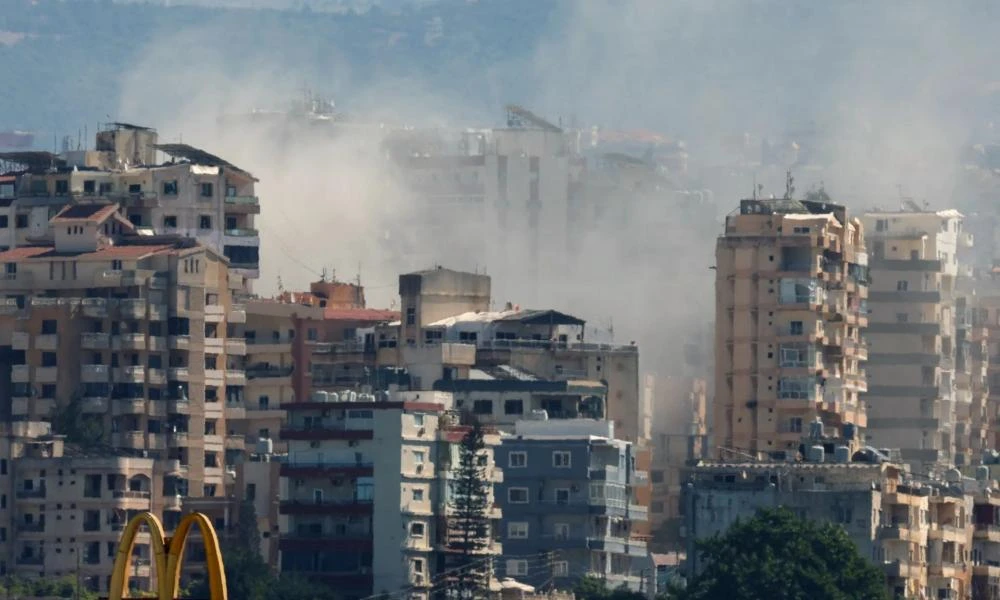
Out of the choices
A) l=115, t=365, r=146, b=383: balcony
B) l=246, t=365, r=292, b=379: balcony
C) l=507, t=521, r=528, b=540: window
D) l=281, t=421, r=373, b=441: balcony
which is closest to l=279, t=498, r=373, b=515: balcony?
l=281, t=421, r=373, b=441: balcony

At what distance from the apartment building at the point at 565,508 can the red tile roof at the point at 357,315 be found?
23199mm

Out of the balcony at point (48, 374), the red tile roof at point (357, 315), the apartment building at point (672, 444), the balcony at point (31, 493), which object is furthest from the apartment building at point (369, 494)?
the red tile roof at point (357, 315)

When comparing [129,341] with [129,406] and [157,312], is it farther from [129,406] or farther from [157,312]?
[129,406]

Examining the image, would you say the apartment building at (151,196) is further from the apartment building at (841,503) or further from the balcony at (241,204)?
the apartment building at (841,503)

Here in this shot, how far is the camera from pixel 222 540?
400 ft

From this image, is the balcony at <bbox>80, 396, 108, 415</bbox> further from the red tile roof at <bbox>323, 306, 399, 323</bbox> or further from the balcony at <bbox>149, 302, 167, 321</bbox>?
the red tile roof at <bbox>323, 306, 399, 323</bbox>

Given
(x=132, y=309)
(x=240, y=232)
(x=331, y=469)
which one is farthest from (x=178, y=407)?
(x=331, y=469)

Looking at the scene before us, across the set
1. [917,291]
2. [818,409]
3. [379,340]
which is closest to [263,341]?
[379,340]

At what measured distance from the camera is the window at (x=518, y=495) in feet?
393

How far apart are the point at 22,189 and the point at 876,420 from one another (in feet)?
107

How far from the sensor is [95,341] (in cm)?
13025

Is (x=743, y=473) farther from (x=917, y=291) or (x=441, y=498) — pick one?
(x=917, y=291)

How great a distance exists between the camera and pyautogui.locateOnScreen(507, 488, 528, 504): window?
120m

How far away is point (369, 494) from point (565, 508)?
6.54 m
